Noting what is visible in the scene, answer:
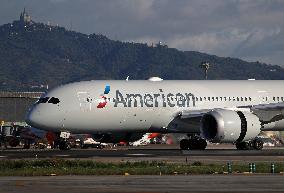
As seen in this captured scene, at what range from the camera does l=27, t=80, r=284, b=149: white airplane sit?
60656 mm

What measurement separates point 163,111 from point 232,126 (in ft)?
26.3

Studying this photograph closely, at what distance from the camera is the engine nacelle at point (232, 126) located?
59.0 meters

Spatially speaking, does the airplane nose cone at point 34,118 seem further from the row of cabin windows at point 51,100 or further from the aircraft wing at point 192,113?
the aircraft wing at point 192,113

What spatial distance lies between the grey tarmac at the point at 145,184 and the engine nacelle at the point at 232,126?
22.8 metres

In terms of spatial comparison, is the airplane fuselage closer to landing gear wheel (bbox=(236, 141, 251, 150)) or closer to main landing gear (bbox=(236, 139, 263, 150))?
landing gear wheel (bbox=(236, 141, 251, 150))

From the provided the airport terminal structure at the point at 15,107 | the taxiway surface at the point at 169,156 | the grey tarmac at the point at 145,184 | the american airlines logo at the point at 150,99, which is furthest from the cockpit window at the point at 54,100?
the airport terminal structure at the point at 15,107

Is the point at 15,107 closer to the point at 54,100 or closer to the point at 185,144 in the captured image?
the point at 185,144

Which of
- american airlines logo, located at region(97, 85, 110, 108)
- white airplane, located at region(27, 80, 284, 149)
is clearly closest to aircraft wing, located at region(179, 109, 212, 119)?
white airplane, located at region(27, 80, 284, 149)

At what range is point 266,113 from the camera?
64.0 metres

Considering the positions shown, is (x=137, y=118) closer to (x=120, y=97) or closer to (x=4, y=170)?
(x=120, y=97)

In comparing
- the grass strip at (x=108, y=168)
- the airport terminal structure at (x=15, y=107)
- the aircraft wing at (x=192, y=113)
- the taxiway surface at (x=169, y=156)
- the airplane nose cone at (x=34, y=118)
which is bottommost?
the grass strip at (x=108, y=168)

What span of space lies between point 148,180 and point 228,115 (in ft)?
85.7

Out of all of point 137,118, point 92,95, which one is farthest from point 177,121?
point 92,95

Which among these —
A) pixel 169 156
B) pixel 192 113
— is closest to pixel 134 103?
pixel 192 113
